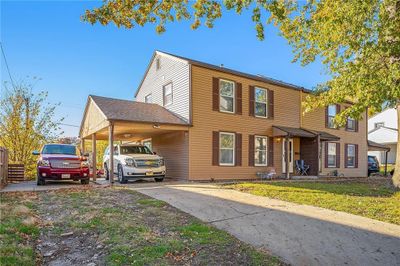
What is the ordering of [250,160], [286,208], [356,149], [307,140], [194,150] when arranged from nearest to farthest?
[286,208] → [194,150] → [250,160] → [307,140] → [356,149]

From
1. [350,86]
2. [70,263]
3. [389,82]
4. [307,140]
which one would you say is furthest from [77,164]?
[307,140]

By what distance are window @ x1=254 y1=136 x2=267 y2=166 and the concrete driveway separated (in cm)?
875

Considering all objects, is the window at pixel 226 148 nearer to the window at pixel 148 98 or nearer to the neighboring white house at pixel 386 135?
the window at pixel 148 98

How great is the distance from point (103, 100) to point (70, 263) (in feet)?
40.3

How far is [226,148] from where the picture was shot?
1642 cm

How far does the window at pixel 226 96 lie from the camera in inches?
645

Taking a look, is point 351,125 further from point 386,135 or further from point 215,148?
point 386,135

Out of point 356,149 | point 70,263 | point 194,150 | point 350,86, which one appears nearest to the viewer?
point 70,263

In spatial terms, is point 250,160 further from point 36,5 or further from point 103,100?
point 36,5

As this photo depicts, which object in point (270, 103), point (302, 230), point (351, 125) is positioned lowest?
point (302, 230)

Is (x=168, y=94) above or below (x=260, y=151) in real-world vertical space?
above

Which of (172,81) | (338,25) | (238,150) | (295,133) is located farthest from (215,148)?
(338,25)

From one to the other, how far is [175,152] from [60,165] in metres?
5.68

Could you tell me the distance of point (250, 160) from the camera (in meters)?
17.1
